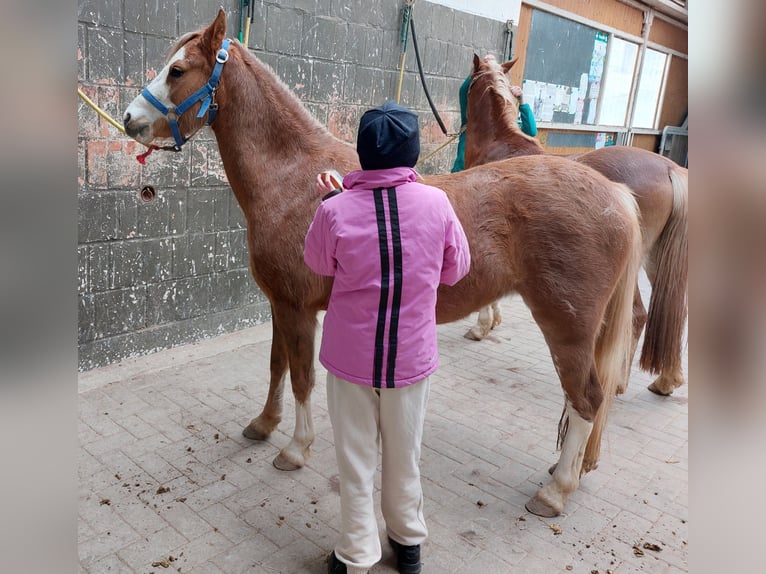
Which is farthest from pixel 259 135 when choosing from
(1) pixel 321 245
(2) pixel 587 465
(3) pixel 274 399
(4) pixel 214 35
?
(2) pixel 587 465

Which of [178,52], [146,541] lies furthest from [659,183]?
[146,541]

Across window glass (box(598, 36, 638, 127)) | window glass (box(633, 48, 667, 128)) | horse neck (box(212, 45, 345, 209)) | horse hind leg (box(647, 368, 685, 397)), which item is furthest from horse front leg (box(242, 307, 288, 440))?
window glass (box(633, 48, 667, 128))

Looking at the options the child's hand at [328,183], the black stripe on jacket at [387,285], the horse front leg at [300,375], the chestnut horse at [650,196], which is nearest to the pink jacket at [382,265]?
the black stripe on jacket at [387,285]

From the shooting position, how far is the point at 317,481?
2.69 m

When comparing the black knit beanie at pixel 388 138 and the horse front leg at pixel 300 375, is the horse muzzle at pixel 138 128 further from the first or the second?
the black knit beanie at pixel 388 138

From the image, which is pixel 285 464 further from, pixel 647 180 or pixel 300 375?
pixel 647 180

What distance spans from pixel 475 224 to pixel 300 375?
1049mm

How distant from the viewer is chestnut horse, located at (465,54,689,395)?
3578 millimetres

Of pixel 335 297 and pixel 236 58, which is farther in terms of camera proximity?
pixel 236 58

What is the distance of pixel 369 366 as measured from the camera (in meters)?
1.82
